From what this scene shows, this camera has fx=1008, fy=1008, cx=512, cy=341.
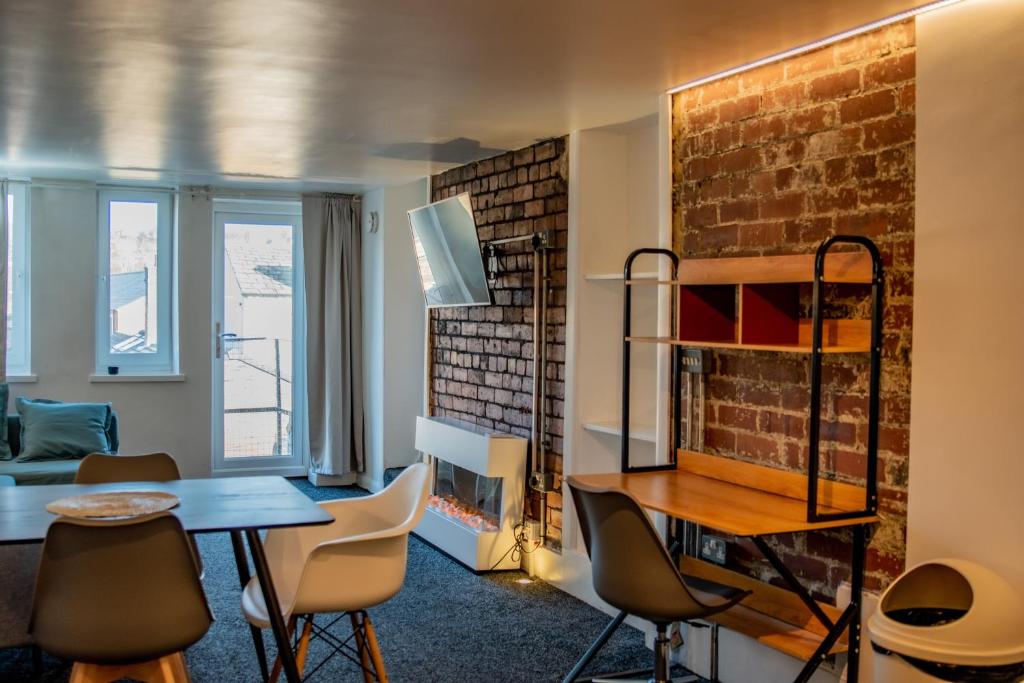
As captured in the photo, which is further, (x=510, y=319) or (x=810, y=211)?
(x=510, y=319)

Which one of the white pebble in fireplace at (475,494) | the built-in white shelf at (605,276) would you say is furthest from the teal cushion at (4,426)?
the built-in white shelf at (605,276)

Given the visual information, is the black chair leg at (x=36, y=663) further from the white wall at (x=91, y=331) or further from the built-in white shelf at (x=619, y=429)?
the white wall at (x=91, y=331)

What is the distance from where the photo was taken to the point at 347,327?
7.66 metres

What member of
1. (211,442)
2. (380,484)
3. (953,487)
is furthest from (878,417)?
(211,442)

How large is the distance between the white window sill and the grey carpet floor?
2403 millimetres

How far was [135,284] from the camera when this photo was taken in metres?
7.43

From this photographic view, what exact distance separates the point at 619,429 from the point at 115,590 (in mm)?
2509

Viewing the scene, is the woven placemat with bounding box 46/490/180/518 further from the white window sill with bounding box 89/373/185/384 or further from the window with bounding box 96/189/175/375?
the window with bounding box 96/189/175/375

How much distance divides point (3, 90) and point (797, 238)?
3.16m

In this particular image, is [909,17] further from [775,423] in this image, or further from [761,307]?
[775,423]

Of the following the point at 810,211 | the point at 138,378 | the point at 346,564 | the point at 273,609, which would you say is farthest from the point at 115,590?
the point at 138,378

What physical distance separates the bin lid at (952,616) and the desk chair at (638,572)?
0.47m

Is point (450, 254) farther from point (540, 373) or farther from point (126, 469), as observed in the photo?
point (126, 469)

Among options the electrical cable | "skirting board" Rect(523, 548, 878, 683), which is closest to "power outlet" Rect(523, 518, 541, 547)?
the electrical cable
